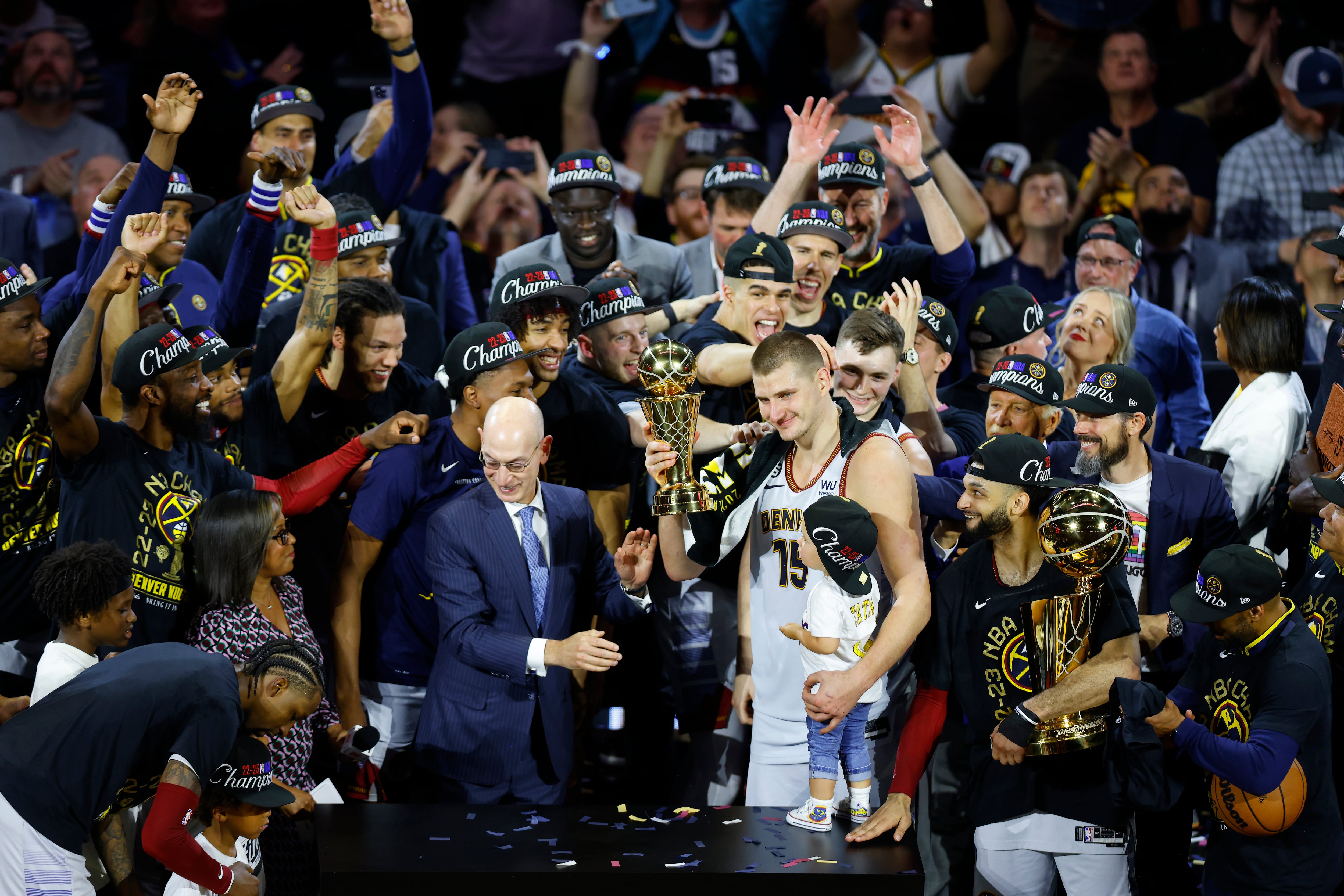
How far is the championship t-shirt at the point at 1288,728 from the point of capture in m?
3.70

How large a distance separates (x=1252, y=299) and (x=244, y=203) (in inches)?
188

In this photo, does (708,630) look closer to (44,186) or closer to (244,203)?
(244,203)

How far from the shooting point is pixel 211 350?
447 centimetres

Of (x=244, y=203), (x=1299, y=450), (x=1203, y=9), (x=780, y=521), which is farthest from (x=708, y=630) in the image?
(x=1203, y=9)

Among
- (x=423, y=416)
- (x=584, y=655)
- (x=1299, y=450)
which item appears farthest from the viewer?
(x=1299, y=450)

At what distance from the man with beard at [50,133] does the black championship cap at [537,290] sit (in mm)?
5202

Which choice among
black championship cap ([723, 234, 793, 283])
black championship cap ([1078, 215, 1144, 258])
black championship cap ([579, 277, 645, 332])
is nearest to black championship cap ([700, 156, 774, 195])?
black championship cap ([579, 277, 645, 332])

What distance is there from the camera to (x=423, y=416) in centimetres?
457

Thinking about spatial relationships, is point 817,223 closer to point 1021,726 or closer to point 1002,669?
point 1002,669

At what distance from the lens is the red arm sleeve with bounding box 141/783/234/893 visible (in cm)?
348

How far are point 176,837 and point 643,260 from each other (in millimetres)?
3701

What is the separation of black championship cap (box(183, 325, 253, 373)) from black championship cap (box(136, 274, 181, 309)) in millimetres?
364

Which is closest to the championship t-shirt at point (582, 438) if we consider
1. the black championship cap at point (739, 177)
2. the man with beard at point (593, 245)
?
the man with beard at point (593, 245)

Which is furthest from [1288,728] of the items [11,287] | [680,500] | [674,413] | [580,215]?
[11,287]
